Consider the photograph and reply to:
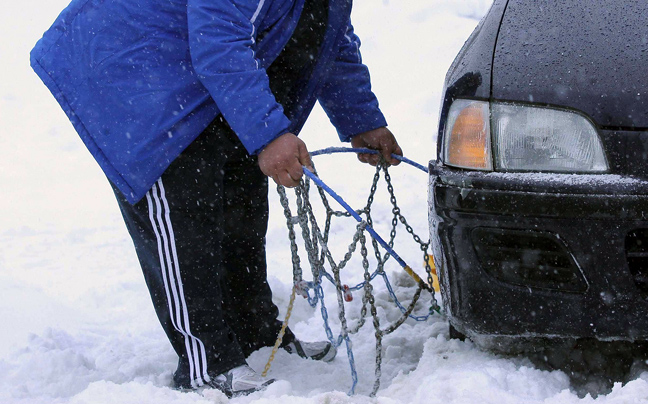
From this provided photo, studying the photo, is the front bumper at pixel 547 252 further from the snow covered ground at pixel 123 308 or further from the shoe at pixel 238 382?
the shoe at pixel 238 382

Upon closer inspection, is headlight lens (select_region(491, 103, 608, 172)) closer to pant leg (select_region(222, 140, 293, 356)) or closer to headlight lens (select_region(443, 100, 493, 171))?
headlight lens (select_region(443, 100, 493, 171))

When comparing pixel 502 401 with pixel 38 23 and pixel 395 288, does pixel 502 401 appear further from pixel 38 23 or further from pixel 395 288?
pixel 38 23

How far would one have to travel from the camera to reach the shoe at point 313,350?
2760mm

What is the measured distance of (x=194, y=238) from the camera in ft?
7.41

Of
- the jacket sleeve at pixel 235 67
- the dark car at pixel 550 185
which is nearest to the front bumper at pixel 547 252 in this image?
the dark car at pixel 550 185

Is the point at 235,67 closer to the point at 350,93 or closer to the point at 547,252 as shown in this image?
the point at 350,93

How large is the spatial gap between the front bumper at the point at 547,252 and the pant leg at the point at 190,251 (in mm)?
816

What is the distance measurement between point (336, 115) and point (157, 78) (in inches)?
35.9

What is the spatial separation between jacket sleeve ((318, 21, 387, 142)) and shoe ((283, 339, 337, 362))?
912 millimetres

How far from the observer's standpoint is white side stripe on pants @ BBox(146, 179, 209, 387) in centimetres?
217

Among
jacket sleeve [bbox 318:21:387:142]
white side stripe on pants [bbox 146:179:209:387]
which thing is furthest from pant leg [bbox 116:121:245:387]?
jacket sleeve [bbox 318:21:387:142]

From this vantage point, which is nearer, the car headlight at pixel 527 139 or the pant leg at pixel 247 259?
the car headlight at pixel 527 139

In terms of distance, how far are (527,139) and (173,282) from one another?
1.26m

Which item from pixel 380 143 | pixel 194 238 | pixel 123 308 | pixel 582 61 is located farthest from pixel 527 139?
pixel 123 308
